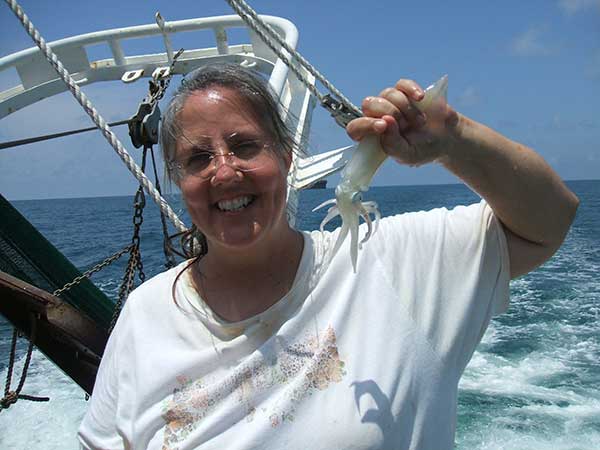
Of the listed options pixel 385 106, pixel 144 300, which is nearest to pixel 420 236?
pixel 385 106

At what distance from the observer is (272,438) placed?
4.22 feet

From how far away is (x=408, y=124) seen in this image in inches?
47.7

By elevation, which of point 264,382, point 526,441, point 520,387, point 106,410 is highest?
point 264,382

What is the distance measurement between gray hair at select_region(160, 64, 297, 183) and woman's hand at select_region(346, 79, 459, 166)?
0.34 m

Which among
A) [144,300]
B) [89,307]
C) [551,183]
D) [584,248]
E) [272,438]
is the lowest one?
[584,248]

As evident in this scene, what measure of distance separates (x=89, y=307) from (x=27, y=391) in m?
4.73

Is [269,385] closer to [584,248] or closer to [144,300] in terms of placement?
[144,300]

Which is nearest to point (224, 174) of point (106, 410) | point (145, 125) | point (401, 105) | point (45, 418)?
point (401, 105)

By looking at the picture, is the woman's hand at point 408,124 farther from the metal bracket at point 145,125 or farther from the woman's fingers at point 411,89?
the metal bracket at point 145,125

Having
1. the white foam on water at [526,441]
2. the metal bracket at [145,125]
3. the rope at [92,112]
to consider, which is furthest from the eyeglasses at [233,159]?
the white foam on water at [526,441]

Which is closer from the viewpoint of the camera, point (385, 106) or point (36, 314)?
point (385, 106)

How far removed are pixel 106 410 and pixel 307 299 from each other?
2.12 feet

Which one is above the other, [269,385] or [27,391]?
[269,385]

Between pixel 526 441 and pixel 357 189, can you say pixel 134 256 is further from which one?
pixel 526 441
